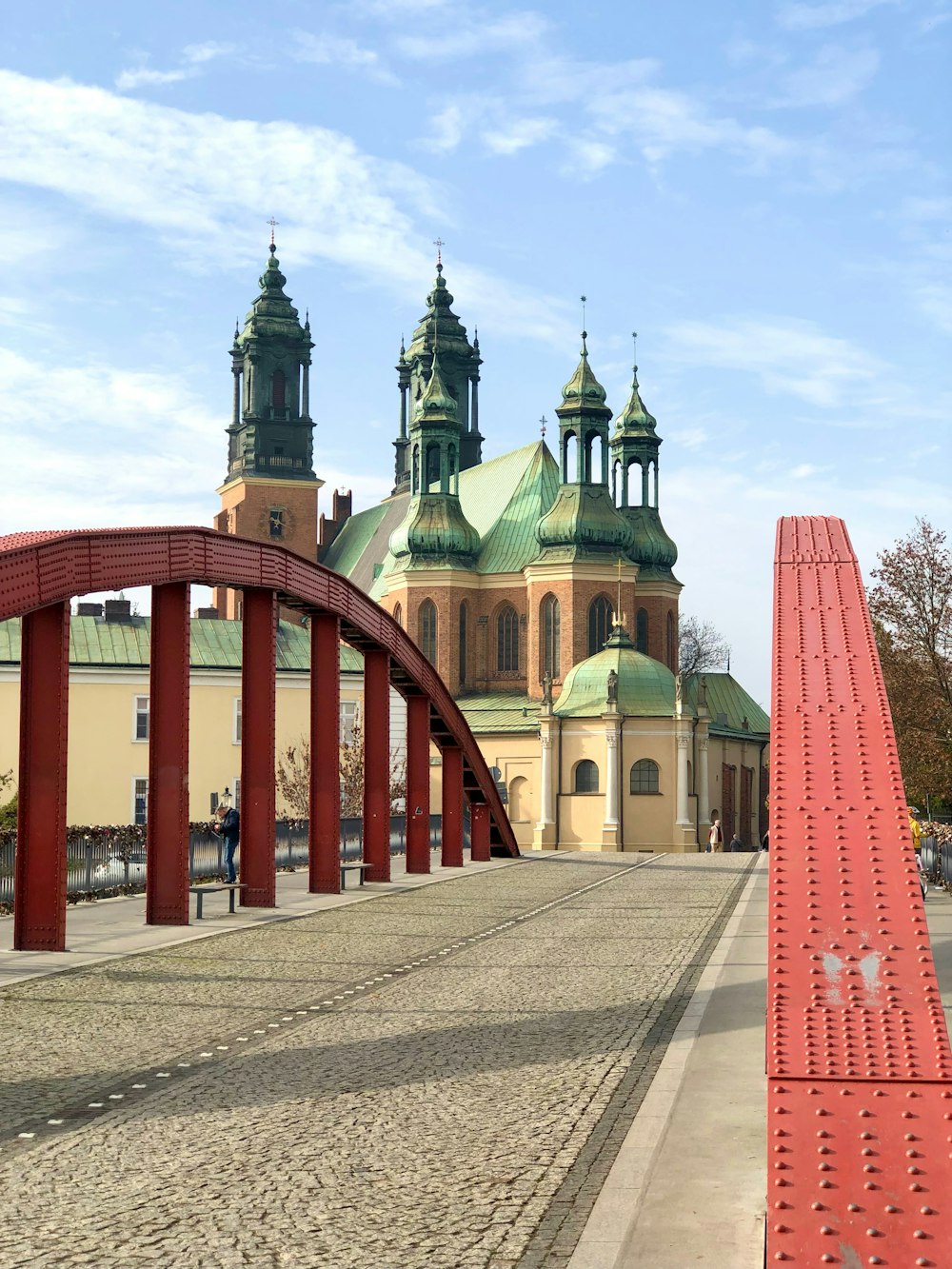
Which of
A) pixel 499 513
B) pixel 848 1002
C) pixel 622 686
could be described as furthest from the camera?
pixel 499 513

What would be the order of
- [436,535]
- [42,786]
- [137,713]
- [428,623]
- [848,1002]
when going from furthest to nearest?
[436,535]
[428,623]
[137,713]
[42,786]
[848,1002]

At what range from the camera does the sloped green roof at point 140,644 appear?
1928 inches

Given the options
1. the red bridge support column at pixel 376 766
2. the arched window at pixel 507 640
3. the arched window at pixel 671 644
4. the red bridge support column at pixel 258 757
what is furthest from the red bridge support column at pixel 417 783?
the arched window at pixel 671 644

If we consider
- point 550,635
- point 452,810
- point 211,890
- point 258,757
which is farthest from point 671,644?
point 211,890

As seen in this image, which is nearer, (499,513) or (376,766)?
(376,766)

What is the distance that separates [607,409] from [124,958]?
198 feet

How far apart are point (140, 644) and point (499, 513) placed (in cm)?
3263

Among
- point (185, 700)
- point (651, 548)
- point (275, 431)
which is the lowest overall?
point (185, 700)

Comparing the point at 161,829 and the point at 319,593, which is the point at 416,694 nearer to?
the point at 319,593

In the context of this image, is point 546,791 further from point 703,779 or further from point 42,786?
point 42,786

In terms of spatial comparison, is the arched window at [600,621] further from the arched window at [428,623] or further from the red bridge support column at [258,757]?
the red bridge support column at [258,757]

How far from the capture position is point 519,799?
227 feet

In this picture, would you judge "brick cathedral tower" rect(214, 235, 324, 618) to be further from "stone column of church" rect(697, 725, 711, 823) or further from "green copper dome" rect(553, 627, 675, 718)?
"stone column of church" rect(697, 725, 711, 823)

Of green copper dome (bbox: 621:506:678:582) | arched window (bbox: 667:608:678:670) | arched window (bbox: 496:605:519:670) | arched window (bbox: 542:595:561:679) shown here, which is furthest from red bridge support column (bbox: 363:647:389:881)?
green copper dome (bbox: 621:506:678:582)
